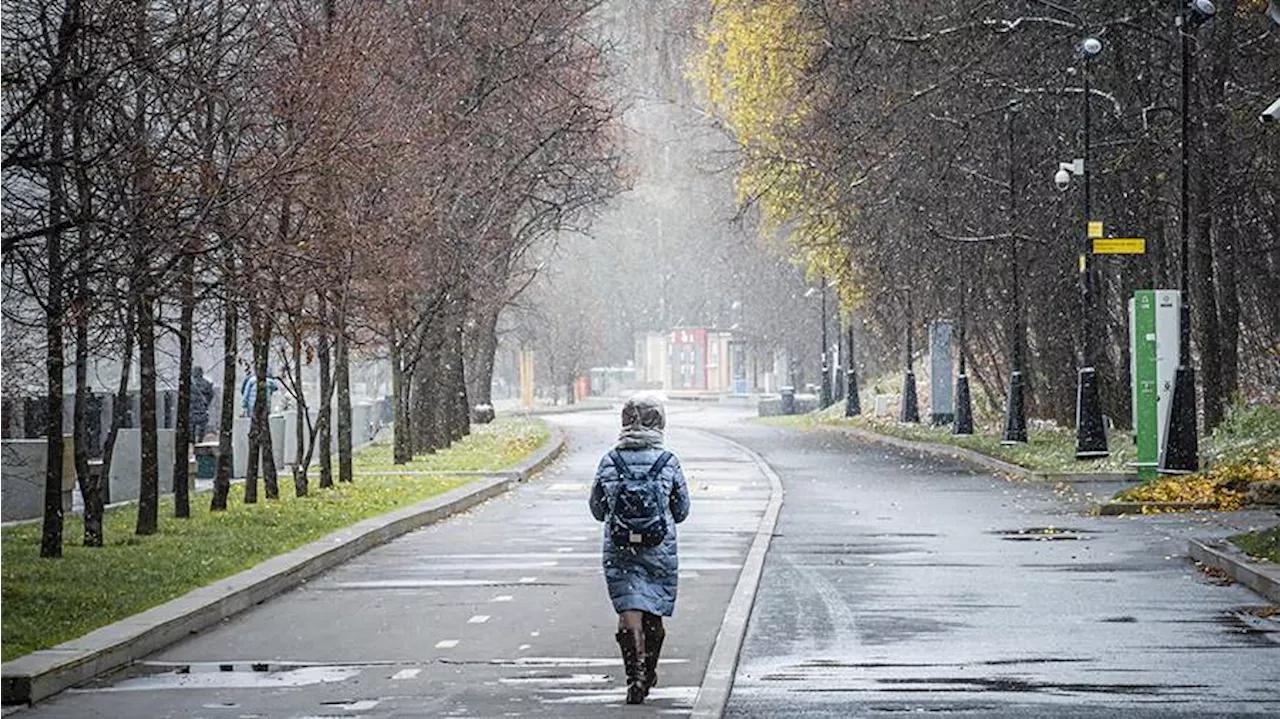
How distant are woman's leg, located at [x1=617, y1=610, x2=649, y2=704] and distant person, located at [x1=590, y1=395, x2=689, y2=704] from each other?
10 mm

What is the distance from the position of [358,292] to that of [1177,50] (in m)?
13.3

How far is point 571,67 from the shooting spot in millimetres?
52500

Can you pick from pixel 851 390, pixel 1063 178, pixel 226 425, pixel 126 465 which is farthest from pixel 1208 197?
pixel 851 390

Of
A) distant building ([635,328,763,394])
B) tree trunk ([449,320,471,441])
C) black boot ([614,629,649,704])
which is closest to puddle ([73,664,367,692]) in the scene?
black boot ([614,629,649,704])

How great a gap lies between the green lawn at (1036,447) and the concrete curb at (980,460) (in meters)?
0.19

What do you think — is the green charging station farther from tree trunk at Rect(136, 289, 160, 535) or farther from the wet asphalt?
tree trunk at Rect(136, 289, 160, 535)

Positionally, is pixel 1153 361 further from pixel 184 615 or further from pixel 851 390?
pixel 851 390

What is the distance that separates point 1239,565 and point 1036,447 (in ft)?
79.8

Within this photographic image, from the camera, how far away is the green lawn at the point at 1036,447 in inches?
1476

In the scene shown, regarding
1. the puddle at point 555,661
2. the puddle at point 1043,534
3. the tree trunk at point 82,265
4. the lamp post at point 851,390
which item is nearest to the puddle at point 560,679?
the puddle at point 555,661

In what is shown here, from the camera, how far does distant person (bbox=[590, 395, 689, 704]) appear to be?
13.4m

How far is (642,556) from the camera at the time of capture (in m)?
13.5

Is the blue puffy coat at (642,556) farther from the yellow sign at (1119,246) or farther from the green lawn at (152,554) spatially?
the yellow sign at (1119,246)

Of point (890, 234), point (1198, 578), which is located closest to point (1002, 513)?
point (1198, 578)
